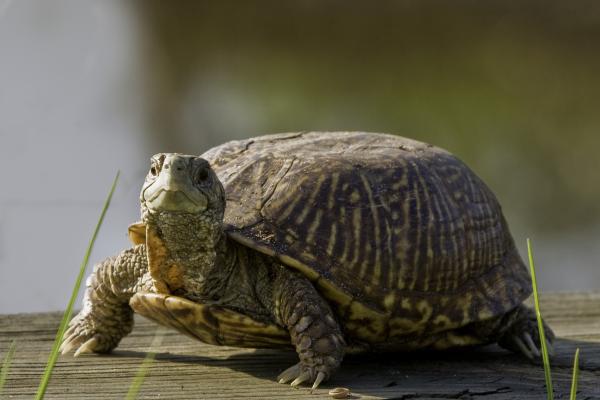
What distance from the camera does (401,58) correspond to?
49.8 ft

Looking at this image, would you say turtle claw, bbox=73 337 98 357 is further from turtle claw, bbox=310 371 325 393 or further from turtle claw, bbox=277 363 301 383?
turtle claw, bbox=310 371 325 393

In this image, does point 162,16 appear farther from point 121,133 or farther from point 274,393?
point 274,393

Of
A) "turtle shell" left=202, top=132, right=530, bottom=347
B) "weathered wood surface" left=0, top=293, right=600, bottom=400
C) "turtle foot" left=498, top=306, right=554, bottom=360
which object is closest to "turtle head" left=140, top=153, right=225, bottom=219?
"turtle shell" left=202, top=132, right=530, bottom=347

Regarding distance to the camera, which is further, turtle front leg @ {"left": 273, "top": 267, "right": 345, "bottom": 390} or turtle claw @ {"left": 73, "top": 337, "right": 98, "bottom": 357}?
turtle claw @ {"left": 73, "top": 337, "right": 98, "bottom": 357}

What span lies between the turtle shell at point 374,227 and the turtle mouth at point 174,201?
238 millimetres

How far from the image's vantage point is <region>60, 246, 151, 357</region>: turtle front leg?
3.20 meters

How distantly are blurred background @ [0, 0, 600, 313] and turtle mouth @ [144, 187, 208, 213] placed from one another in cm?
236

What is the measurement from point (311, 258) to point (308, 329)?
22cm

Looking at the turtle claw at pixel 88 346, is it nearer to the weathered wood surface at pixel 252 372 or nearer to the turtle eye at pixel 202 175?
the weathered wood surface at pixel 252 372

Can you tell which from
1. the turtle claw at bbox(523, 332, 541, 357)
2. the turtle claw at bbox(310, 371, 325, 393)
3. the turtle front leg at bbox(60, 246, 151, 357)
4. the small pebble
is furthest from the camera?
the turtle claw at bbox(523, 332, 541, 357)

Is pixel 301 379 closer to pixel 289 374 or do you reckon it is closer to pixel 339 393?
pixel 289 374

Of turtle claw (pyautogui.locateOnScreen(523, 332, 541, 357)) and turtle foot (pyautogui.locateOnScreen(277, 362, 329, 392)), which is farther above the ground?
turtle foot (pyautogui.locateOnScreen(277, 362, 329, 392))

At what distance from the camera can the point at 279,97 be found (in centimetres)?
1318

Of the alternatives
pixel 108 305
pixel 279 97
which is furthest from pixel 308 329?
pixel 279 97
